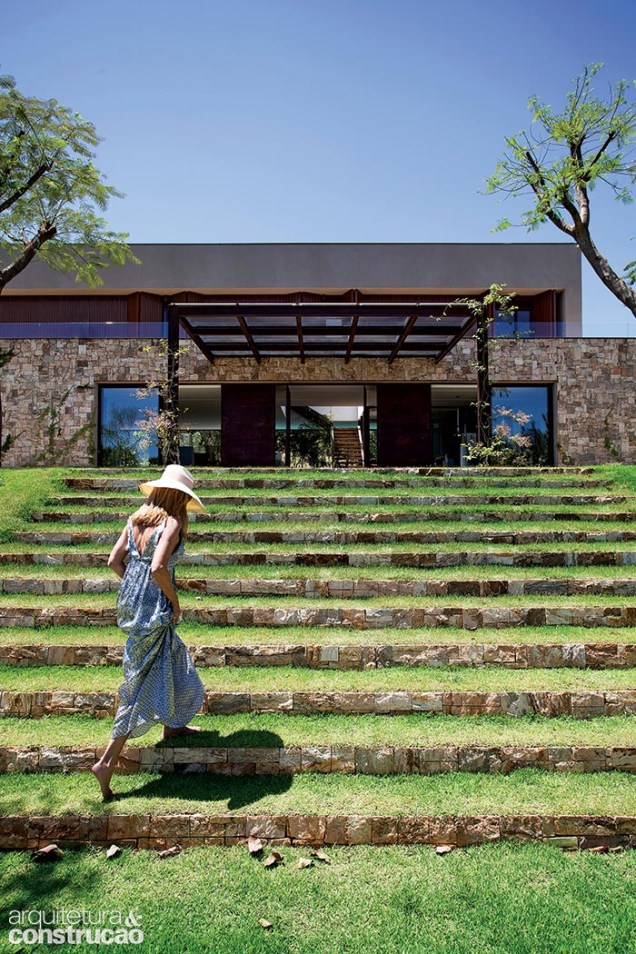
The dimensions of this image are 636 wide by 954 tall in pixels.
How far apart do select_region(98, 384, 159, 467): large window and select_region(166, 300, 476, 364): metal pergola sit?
2.49 metres

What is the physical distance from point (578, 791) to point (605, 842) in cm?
30

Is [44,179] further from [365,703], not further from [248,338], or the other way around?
[365,703]

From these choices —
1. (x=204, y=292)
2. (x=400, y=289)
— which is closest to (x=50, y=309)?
(x=204, y=292)

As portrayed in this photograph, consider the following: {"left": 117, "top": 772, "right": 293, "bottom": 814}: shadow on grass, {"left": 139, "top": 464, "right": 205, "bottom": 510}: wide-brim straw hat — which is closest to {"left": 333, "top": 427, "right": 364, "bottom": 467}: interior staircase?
{"left": 139, "top": 464, "right": 205, "bottom": 510}: wide-brim straw hat

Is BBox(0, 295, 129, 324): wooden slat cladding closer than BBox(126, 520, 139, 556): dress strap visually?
No

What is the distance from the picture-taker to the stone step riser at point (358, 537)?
697 centimetres

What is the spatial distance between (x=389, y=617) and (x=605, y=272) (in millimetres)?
9648

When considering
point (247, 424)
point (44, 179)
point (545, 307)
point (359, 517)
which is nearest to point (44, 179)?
point (44, 179)

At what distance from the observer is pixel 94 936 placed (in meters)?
2.49

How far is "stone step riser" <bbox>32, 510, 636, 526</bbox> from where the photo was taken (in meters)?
7.62

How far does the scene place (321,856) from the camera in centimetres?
296

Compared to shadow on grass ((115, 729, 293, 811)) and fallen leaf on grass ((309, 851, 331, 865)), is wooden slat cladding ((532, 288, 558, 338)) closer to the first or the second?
shadow on grass ((115, 729, 293, 811))

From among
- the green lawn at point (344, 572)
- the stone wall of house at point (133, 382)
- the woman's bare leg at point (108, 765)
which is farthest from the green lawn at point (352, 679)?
the stone wall of house at point (133, 382)

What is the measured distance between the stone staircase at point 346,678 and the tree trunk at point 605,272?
18.6ft
